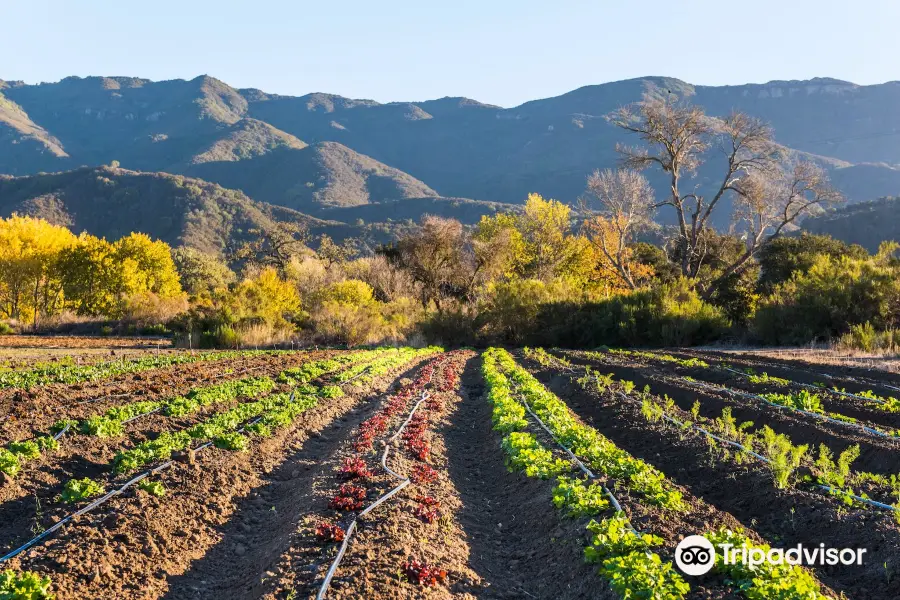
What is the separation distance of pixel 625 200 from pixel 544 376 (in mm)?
21657

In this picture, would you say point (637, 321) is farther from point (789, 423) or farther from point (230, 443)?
point (230, 443)

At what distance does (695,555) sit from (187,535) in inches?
199

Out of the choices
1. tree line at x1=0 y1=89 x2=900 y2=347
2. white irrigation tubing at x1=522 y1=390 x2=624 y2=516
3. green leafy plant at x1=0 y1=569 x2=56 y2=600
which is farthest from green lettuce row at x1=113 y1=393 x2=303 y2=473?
tree line at x1=0 y1=89 x2=900 y2=347

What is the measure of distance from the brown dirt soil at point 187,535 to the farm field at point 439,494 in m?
0.03

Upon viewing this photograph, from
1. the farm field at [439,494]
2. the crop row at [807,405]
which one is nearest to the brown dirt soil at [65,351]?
the farm field at [439,494]

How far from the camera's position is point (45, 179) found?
372 ft

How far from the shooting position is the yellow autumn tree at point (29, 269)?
42844mm

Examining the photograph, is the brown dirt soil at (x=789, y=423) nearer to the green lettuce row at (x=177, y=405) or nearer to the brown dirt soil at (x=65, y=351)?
the green lettuce row at (x=177, y=405)

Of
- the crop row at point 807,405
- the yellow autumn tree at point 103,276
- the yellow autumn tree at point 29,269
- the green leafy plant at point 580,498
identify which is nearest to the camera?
the green leafy plant at point 580,498

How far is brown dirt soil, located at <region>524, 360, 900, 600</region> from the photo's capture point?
5.39 meters

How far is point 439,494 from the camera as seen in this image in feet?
26.3

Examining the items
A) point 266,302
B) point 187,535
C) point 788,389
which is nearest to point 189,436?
point 187,535

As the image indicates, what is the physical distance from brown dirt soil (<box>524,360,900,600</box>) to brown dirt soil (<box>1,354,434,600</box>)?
183 inches

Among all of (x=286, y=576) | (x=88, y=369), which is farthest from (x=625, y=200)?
(x=286, y=576)
